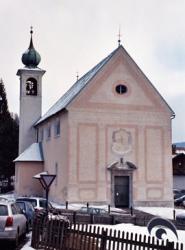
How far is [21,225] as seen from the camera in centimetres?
1708

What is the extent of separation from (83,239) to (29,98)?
3854 cm

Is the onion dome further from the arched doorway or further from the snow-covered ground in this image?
the snow-covered ground

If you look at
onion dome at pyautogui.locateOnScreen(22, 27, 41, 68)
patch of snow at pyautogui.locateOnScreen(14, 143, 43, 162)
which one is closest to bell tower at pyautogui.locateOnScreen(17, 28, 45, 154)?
onion dome at pyautogui.locateOnScreen(22, 27, 41, 68)

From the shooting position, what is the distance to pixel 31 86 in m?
51.3

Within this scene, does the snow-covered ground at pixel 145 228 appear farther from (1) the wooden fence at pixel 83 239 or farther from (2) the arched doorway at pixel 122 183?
(2) the arched doorway at pixel 122 183

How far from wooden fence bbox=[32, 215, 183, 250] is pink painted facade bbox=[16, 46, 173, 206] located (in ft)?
64.4

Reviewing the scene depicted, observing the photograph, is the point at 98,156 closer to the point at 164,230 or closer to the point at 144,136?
the point at 144,136

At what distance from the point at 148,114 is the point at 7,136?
2482cm

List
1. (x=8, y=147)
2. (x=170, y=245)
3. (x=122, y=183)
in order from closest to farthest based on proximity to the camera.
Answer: (x=170, y=245) → (x=122, y=183) → (x=8, y=147)

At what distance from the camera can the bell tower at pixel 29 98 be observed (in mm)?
50562

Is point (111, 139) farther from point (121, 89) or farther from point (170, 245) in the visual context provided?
point (170, 245)

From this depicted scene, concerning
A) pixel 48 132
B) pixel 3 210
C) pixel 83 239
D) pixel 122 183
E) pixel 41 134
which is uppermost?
pixel 41 134

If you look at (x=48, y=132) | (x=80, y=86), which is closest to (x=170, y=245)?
(x=80, y=86)

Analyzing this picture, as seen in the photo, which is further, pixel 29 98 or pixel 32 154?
pixel 29 98
